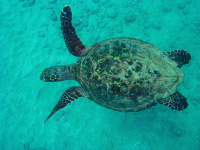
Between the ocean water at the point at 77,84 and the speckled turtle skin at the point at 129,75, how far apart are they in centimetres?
181

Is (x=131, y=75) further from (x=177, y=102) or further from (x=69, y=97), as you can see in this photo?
(x=69, y=97)

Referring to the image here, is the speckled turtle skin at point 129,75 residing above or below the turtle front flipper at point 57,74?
above

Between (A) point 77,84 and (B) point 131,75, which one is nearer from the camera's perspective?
(B) point 131,75

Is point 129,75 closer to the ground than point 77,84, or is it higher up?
higher up

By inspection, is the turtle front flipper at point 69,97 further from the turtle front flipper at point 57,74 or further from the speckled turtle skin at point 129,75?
the speckled turtle skin at point 129,75

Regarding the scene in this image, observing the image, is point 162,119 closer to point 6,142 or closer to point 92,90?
point 92,90

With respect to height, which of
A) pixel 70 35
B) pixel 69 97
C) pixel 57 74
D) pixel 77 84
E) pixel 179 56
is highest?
pixel 70 35

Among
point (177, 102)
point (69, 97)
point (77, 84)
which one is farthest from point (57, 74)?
point (177, 102)

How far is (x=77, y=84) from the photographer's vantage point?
4590 millimetres

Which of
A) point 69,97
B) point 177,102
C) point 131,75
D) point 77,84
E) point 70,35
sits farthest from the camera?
point 77,84

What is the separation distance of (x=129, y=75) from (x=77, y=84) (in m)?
2.74

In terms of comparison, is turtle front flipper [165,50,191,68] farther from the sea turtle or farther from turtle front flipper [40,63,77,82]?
turtle front flipper [40,63,77,82]

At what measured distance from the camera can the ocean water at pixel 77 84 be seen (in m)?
4.06

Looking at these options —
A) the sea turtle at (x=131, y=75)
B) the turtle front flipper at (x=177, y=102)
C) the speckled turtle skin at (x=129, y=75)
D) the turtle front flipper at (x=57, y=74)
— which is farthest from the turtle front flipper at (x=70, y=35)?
the turtle front flipper at (x=177, y=102)
